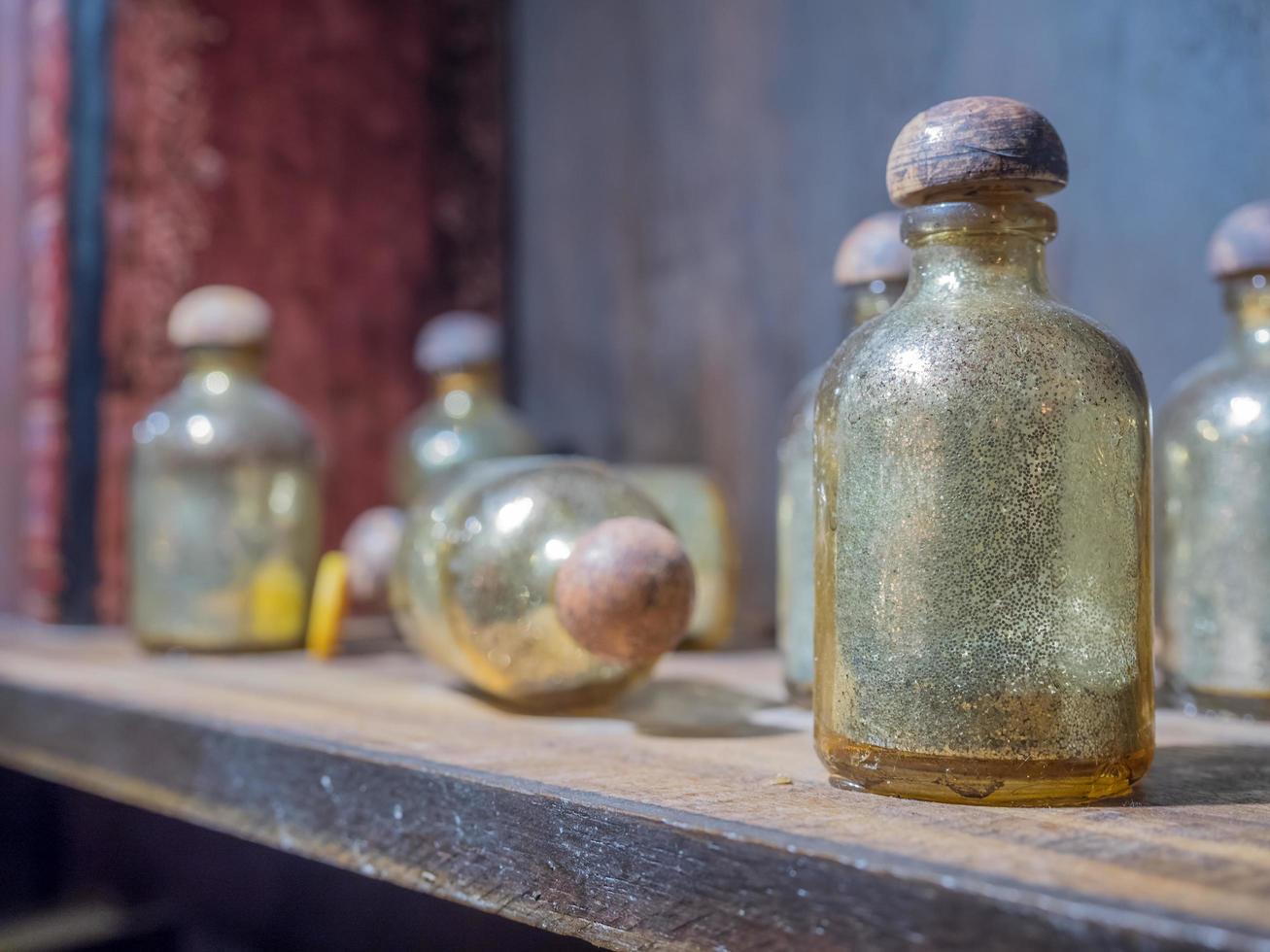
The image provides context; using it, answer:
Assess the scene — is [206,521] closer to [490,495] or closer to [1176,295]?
[490,495]

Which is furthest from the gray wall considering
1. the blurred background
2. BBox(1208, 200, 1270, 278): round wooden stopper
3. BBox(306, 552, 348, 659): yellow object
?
BBox(306, 552, 348, 659): yellow object

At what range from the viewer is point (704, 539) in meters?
0.90

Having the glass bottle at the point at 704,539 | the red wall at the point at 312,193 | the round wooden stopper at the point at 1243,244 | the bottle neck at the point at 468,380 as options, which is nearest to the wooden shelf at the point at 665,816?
the glass bottle at the point at 704,539

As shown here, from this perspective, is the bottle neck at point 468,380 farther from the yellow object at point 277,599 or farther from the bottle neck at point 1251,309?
the bottle neck at point 1251,309

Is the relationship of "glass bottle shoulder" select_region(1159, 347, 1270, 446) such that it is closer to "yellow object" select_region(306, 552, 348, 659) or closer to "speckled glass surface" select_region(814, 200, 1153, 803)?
"speckled glass surface" select_region(814, 200, 1153, 803)

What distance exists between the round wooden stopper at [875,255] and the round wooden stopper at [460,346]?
0.46 meters

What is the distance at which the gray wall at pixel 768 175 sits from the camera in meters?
0.80

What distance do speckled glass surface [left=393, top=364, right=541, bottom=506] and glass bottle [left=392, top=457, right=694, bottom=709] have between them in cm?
31

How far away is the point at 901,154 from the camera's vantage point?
1.44 ft

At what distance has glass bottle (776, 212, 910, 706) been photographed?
2.10 ft

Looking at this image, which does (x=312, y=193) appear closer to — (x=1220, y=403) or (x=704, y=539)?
(x=704, y=539)

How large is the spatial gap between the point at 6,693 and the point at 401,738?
0.39 m

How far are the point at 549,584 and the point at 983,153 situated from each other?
0.30 m

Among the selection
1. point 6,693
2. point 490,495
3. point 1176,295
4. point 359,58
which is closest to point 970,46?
point 1176,295
